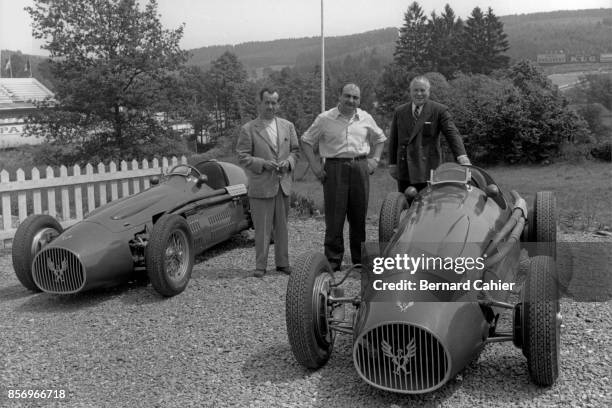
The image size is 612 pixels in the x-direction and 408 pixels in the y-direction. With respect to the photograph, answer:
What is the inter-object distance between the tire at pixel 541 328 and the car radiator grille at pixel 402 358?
597mm

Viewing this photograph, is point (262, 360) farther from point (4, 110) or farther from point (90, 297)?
point (4, 110)

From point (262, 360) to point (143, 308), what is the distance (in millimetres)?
1949

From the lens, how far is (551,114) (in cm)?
2320

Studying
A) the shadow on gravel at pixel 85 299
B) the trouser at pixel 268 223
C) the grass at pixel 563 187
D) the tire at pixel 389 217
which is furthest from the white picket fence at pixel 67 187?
the tire at pixel 389 217

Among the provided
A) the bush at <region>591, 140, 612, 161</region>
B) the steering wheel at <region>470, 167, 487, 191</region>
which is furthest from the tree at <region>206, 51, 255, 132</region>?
the steering wheel at <region>470, 167, 487, 191</region>

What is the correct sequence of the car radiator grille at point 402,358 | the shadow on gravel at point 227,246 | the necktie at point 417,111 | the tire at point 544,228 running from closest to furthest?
the car radiator grille at point 402,358 → the tire at point 544,228 → the necktie at point 417,111 → the shadow on gravel at point 227,246

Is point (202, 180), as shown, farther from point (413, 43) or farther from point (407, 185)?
point (413, 43)

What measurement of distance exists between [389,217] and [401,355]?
8.41ft

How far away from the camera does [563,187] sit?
1641 centimetres

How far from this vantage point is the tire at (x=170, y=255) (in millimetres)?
6148

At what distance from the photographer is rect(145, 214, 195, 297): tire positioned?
615cm

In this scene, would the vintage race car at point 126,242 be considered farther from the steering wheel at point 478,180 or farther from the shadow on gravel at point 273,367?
the steering wheel at point 478,180

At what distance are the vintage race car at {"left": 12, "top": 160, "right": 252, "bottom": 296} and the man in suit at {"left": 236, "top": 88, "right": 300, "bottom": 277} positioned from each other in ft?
2.60

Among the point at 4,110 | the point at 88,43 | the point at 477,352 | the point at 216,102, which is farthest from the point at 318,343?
the point at 4,110
